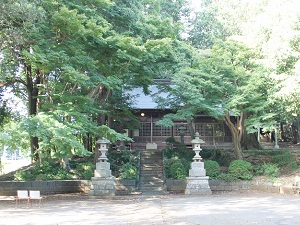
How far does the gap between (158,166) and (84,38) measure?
33.4 feet

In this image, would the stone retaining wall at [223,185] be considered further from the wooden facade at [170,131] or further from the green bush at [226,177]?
the wooden facade at [170,131]

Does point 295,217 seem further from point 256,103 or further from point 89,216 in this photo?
point 256,103

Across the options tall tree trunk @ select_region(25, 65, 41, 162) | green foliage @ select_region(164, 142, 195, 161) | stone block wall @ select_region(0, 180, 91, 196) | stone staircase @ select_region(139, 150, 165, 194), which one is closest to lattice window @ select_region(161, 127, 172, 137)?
stone staircase @ select_region(139, 150, 165, 194)

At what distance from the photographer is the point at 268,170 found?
17688 mm

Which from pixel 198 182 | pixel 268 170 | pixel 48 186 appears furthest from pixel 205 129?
pixel 48 186

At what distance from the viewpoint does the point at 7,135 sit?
10289mm

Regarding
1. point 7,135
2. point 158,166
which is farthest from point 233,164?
point 7,135

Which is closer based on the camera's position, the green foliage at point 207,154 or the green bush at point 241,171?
the green bush at point 241,171

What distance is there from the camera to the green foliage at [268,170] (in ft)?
57.3

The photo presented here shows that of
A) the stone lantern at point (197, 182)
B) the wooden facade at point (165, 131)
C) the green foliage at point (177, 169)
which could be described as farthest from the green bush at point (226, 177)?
the wooden facade at point (165, 131)

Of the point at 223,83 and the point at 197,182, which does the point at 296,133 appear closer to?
the point at 223,83

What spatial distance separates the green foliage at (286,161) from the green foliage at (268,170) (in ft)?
1.74

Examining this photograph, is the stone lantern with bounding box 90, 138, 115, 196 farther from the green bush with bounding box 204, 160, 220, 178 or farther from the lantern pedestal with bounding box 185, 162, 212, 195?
the green bush with bounding box 204, 160, 220, 178

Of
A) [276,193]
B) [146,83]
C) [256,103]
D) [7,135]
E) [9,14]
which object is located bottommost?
[276,193]
